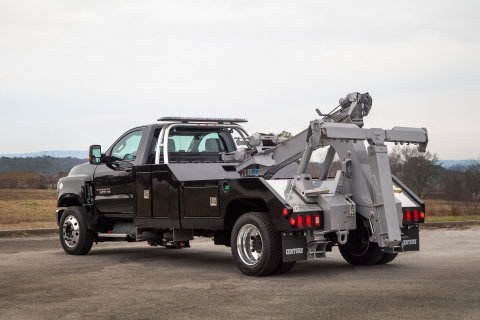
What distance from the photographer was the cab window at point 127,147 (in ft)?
42.3

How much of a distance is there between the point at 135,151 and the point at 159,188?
1.45 m

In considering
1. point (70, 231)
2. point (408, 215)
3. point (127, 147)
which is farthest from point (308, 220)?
point (70, 231)

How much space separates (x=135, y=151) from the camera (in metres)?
12.9

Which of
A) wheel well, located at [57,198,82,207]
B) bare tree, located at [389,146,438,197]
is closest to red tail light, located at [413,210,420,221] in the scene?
wheel well, located at [57,198,82,207]

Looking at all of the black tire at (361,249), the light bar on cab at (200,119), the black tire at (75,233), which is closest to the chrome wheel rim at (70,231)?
the black tire at (75,233)

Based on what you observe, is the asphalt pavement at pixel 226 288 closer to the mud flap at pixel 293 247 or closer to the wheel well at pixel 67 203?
the mud flap at pixel 293 247

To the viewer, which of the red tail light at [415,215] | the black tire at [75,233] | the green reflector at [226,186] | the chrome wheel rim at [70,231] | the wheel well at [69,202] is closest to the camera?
the green reflector at [226,186]

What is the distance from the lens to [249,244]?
33.6 ft

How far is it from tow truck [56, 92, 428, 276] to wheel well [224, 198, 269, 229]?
16 mm

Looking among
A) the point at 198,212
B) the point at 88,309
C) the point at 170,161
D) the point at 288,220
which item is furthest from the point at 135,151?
the point at 88,309

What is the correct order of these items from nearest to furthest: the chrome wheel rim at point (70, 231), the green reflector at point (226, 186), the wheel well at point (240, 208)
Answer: the wheel well at point (240, 208) → the green reflector at point (226, 186) → the chrome wheel rim at point (70, 231)

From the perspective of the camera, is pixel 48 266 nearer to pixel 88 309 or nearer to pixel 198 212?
pixel 198 212

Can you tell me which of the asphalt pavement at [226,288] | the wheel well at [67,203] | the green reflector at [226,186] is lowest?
the asphalt pavement at [226,288]

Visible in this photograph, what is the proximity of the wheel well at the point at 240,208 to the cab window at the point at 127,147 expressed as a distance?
276 cm
